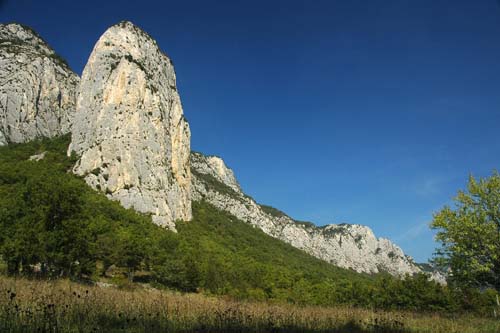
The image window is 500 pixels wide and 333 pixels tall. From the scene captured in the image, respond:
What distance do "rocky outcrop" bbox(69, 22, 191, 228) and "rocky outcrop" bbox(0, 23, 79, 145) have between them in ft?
98.9

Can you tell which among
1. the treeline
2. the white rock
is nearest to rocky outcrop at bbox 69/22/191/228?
the treeline

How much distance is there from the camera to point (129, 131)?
107188mm

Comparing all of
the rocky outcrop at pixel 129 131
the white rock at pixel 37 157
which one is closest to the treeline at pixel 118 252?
the white rock at pixel 37 157

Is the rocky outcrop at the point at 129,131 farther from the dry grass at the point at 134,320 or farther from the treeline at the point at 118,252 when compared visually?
the dry grass at the point at 134,320

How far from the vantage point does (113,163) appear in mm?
101688

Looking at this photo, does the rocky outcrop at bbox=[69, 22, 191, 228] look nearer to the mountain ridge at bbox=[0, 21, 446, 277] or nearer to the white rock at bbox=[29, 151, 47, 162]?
the mountain ridge at bbox=[0, 21, 446, 277]

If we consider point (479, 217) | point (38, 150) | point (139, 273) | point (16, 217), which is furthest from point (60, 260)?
point (38, 150)

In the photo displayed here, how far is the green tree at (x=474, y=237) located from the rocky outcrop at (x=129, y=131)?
89749mm

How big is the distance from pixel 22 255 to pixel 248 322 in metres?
31.3

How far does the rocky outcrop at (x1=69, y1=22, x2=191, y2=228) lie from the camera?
4045 inches

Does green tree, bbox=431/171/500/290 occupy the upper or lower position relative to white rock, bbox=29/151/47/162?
lower

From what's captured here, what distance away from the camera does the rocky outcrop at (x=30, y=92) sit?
127625mm

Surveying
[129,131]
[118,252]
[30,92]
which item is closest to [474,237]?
[118,252]

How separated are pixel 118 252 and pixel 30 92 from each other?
3877 inches
